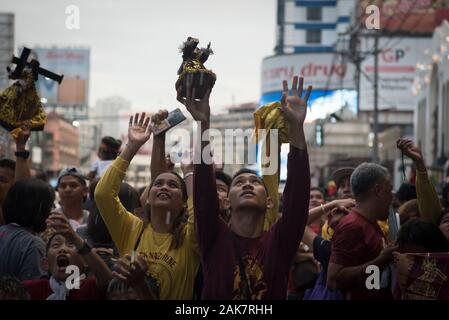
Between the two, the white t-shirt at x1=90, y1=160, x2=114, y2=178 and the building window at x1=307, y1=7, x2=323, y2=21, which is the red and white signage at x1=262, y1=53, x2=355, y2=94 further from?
the white t-shirt at x1=90, y1=160, x2=114, y2=178

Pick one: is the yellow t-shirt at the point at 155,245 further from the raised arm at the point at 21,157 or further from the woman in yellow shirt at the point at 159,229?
the raised arm at the point at 21,157

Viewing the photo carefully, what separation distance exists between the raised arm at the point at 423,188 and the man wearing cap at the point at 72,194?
8.36ft

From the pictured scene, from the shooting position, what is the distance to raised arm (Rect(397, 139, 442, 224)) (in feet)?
18.1

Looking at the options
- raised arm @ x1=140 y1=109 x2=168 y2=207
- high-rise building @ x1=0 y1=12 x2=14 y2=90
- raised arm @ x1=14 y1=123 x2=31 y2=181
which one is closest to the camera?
raised arm @ x1=140 y1=109 x2=168 y2=207

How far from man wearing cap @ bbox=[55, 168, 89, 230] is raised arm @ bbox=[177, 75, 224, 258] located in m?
2.56

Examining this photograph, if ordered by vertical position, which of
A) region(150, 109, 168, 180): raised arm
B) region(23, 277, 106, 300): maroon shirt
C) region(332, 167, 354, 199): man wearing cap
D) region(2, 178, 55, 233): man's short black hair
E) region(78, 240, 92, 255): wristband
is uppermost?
region(150, 109, 168, 180): raised arm

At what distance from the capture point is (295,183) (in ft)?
14.6

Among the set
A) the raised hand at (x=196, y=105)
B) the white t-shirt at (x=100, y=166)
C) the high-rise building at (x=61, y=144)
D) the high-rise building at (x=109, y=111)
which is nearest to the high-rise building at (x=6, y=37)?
the white t-shirt at (x=100, y=166)

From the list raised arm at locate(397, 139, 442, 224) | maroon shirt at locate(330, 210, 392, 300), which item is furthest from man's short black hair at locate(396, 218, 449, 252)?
raised arm at locate(397, 139, 442, 224)

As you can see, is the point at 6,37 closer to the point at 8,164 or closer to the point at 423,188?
the point at 8,164

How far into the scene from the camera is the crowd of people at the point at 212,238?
444 centimetres

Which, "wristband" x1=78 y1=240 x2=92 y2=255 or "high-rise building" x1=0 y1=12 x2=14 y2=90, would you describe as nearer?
"wristband" x1=78 y1=240 x2=92 y2=255

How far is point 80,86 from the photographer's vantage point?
187 feet

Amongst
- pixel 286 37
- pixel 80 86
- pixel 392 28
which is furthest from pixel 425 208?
pixel 286 37
